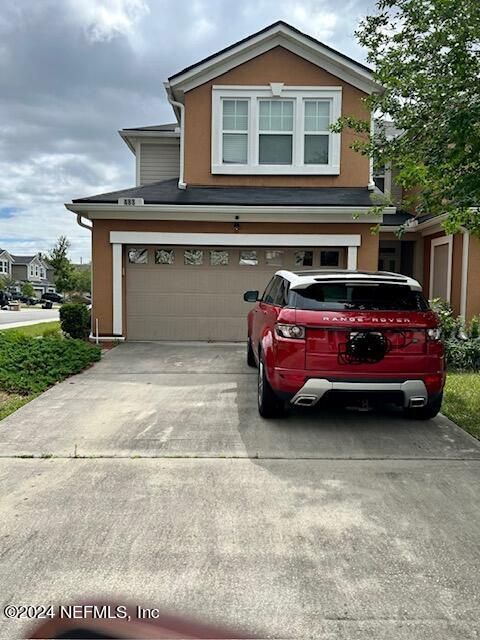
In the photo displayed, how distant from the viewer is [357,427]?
18.7 feet

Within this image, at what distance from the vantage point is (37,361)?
851 centimetres

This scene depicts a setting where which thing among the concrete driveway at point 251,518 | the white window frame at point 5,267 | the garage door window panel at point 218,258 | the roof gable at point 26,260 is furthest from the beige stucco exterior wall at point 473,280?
the roof gable at point 26,260

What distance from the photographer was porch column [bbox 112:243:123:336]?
11.5 meters

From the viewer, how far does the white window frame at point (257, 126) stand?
1264 centimetres

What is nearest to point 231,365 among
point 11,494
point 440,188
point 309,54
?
point 440,188

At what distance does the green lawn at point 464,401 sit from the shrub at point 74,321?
26.4ft

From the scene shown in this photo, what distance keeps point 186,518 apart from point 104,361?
648cm

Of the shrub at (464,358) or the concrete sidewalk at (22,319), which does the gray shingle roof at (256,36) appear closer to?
the shrub at (464,358)

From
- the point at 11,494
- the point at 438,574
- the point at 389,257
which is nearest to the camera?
the point at 438,574

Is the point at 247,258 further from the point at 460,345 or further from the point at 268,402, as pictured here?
the point at 268,402

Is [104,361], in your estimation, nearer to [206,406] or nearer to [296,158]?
[206,406]

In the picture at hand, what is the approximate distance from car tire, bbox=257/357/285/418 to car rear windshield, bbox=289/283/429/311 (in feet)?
3.21

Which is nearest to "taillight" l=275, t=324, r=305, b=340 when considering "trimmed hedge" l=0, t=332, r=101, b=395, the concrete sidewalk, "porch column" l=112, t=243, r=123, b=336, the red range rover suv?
the red range rover suv

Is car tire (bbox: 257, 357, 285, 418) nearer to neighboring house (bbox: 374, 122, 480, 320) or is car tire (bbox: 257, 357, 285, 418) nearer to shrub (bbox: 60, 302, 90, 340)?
neighboring house (bbox: 374, 122, 480, 320)
